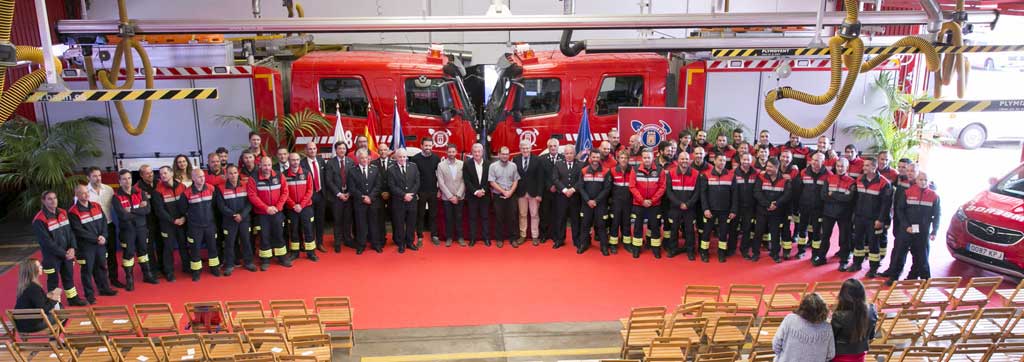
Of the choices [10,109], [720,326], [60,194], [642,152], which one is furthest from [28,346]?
[642,152]

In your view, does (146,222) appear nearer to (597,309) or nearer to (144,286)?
(144,286)

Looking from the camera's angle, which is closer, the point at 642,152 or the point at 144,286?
the point at 144,286

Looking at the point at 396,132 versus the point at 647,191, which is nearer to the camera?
the point at 647,191

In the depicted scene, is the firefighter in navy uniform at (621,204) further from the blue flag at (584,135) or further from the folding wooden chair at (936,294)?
the folding wooden chair at (936,294)

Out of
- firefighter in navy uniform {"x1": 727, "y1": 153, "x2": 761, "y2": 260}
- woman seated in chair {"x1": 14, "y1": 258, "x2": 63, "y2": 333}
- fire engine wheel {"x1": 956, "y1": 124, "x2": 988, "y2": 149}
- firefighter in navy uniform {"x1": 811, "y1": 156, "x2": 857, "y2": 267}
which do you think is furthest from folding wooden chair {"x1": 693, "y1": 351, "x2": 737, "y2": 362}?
fire engine wheel {"x1": 956, "y1": 124, "x2": 988, "y2": 149}

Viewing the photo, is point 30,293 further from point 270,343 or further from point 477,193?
point 477,193

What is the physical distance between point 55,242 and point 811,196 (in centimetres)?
835

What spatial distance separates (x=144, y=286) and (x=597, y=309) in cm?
516

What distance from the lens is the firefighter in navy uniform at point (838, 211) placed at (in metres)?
8.48

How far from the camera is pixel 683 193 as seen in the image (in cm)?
899

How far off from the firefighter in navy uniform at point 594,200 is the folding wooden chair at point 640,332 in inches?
121

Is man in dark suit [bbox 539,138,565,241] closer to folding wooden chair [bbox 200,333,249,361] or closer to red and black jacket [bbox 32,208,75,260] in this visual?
folding wooden chair [bbox 200,333,249,361]

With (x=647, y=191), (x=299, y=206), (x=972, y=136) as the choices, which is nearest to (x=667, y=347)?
(x=647, y=191)

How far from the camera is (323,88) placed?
1045 cm
